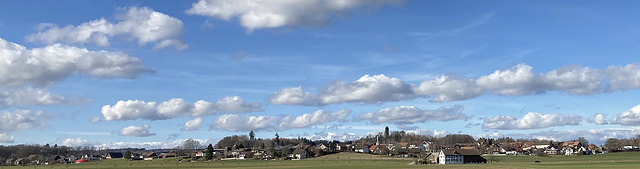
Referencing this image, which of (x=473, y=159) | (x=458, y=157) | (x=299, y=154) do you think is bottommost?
(x=473, y=159)

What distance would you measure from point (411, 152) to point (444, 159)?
53.6 metres

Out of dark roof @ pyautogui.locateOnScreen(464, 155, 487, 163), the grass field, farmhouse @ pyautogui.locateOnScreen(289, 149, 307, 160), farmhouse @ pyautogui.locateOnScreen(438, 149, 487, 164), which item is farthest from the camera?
farmhouse @ pyautogui.locateOnScreen(289, 149, 307, 160)

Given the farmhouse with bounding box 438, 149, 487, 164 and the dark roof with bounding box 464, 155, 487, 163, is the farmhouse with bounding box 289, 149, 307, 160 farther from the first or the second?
the dark roof with bounding box 464, 155, 487, 163

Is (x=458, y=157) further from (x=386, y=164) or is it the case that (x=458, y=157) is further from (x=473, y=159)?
(x=386, y=164)

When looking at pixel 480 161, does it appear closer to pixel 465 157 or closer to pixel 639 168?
pixel 465 157

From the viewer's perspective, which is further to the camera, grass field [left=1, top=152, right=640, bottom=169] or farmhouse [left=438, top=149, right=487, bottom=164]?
farmhouse [left=438, top=149, right=487, bottom=164]

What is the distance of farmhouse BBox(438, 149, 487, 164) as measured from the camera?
146 metres

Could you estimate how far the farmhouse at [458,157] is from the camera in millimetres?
145500

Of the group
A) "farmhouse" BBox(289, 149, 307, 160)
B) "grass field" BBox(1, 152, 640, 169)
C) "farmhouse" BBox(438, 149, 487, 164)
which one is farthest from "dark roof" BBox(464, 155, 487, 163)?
"farmhouse" BBox(289, 149, 307, 160)

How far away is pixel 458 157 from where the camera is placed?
487 feet

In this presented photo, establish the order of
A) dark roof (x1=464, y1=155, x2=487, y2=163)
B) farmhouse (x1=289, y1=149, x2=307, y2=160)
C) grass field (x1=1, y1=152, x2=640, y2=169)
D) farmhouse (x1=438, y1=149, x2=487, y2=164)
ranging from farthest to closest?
farmhouse (x1=289, y1=149, x2=307, y2=160) < dark roof (x1=464, y1=155, x2=487, y2=163) < farmhouse (x1=438, y1=149, x2=487, y2=164) < grass field (x1=1, y1=152, x2=640, y2=169)

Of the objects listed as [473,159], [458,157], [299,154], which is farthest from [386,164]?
[299,154]

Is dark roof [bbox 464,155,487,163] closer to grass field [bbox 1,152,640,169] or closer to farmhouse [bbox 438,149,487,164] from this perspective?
farmhouse [bbox 438,149,487,164]

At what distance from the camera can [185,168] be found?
4892 inches
